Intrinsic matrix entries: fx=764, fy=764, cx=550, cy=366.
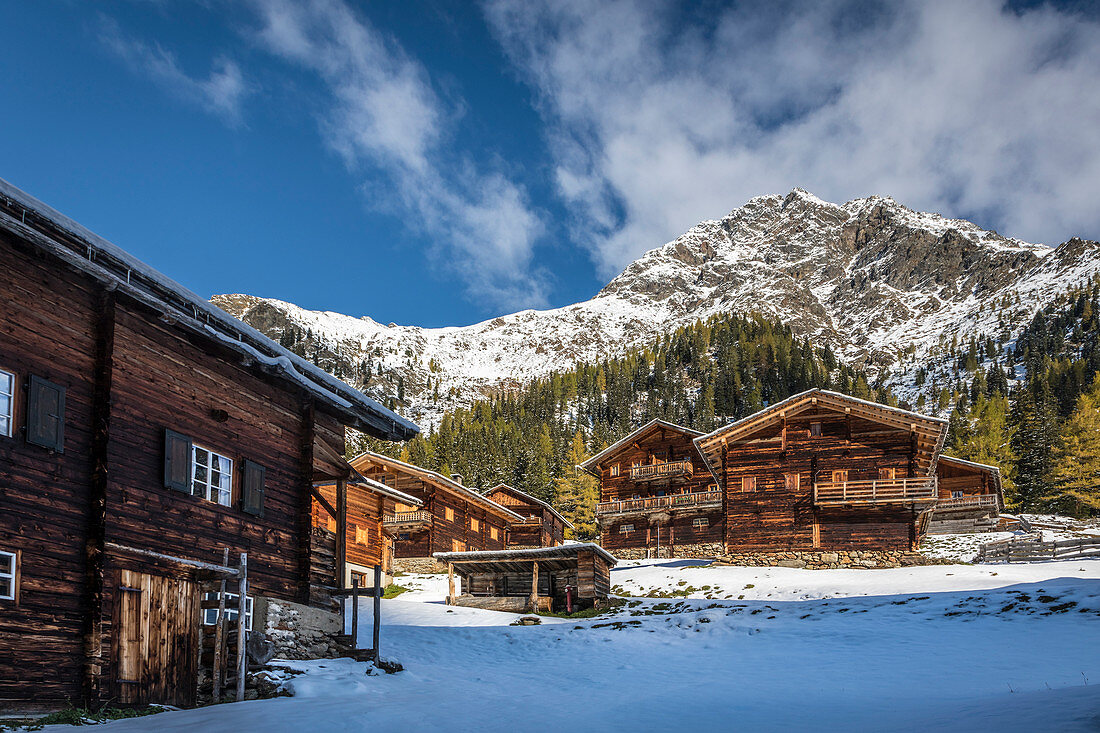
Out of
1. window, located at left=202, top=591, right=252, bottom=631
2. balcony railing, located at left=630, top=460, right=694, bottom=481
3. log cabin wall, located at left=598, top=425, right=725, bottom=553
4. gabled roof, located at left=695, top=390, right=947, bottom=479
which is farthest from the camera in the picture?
balcony railing, located at left=630, top=460, right=694, bottom=481

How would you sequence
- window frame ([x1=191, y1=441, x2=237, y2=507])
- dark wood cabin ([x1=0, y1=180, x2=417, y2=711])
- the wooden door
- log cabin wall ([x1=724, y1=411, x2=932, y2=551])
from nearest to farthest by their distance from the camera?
dark wood cabin ([x1=0, y1=180, x2=417, y2=711]), the wooden door, window frame ([x1=191, y1=441, x2=237, y2=507]), log cabin wall ([x1=724, y1=411, x2=932, y2=551])

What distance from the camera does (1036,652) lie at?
61.1 ft

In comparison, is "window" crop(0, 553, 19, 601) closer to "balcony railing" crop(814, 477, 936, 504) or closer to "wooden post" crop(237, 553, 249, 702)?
"wooden post" crop(237, 553, 249, 702)

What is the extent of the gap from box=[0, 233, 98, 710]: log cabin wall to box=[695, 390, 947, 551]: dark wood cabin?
34.0 meters

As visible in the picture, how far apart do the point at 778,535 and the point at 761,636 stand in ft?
55.5

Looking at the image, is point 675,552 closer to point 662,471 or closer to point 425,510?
point 662,471

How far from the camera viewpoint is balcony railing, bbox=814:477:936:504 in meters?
37.9

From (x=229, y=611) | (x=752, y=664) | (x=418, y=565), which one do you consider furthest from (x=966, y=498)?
(x=229, y=611)

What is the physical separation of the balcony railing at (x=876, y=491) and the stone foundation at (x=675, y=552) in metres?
14.8

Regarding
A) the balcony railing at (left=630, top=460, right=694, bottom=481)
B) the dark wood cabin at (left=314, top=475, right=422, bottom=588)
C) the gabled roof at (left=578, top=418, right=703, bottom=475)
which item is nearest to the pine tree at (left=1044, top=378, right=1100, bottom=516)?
the balcony railing at (left=630, top=460, right=694, bottom=481)

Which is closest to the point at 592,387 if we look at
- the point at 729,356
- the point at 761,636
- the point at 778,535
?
the point at 729,356

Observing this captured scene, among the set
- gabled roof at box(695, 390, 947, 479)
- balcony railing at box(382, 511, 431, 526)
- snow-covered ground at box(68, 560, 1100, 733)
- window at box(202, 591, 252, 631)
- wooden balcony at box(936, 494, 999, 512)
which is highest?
gabled roof at box(695, 390, 947, 479)

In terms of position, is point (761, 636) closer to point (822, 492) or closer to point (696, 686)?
point (696, 686)

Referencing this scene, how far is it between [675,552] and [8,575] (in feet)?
160
